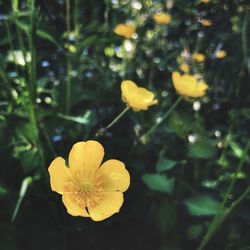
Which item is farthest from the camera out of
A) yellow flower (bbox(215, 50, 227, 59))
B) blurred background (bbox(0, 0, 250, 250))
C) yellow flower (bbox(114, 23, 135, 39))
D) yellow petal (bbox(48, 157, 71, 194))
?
yellow flower (bbox(215, 50, 227, 59))

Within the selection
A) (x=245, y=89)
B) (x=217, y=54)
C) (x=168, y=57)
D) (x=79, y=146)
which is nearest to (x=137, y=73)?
(x=168, y=57)

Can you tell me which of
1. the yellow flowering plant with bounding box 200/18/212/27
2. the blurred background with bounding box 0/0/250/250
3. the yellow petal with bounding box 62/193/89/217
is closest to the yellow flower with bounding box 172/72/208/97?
the blurred background with bounding box 0/0/250/250

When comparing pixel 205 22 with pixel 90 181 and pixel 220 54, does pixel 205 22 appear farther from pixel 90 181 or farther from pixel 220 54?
pixel 90 181

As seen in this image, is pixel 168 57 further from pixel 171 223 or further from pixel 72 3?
pixel 171 223

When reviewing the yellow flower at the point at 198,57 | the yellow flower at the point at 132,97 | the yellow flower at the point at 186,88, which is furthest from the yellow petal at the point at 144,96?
the yellow flower at the point at 198,57

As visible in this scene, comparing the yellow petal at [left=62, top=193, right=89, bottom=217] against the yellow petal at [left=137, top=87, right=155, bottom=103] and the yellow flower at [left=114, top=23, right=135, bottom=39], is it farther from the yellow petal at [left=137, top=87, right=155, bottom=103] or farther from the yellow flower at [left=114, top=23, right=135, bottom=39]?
the yellow flower at [left=114, top=23, right=135, bottom=39]
